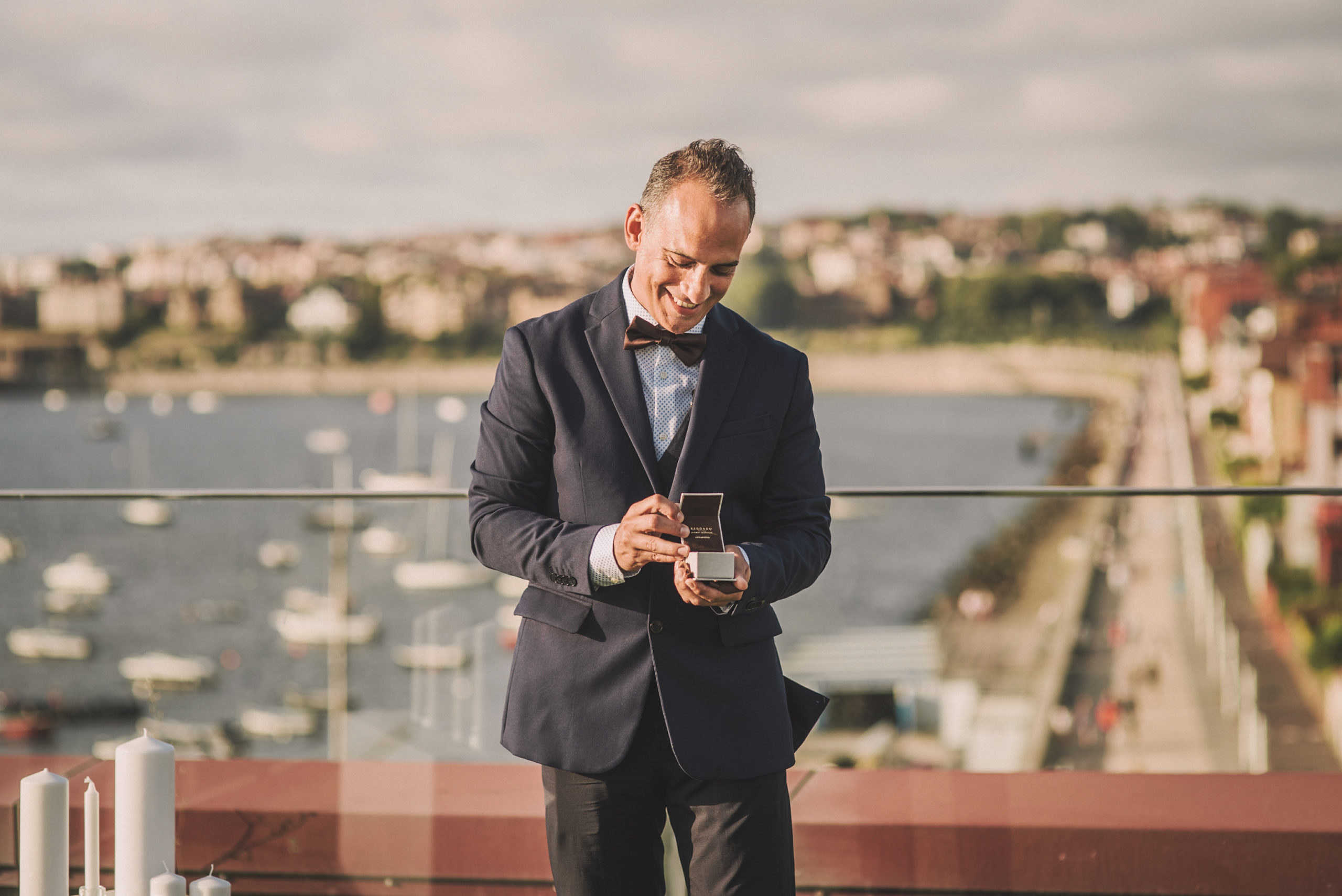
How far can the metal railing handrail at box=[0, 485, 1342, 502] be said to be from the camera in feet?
9.02

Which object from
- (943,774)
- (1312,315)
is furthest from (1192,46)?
(943,774)

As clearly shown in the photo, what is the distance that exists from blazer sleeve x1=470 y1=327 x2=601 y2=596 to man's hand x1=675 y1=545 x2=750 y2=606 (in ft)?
0.44

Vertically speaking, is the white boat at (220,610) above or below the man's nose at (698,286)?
below

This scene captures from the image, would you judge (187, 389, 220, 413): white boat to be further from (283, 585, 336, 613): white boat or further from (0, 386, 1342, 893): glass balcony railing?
(283, 585, 336, 613): white boat

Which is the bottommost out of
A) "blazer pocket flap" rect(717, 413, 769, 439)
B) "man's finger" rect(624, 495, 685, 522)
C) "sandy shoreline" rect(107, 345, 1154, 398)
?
"sandy shoreline" rect(107, 345, 1154, 398)

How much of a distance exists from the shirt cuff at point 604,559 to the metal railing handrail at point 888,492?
134 cm

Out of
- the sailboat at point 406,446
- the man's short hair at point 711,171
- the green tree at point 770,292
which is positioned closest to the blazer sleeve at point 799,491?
the man's short hair at point 711,171

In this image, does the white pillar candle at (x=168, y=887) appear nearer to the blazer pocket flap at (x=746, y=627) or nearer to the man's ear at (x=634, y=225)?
the blazer pocket flap at (x=746, y=627)

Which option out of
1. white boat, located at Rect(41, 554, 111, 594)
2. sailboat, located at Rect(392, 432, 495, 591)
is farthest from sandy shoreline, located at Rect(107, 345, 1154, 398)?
white boat, located at Rect(41, 554, 111, 594)

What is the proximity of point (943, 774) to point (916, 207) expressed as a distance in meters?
83.5

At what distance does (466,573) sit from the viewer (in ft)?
133

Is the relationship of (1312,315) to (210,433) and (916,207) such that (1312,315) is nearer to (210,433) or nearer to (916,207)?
(916,207)

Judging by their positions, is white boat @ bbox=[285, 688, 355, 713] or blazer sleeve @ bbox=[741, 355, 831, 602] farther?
white boat @ bbox=[285, 688, 355, 713]

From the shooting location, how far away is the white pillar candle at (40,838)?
1.71 metres
